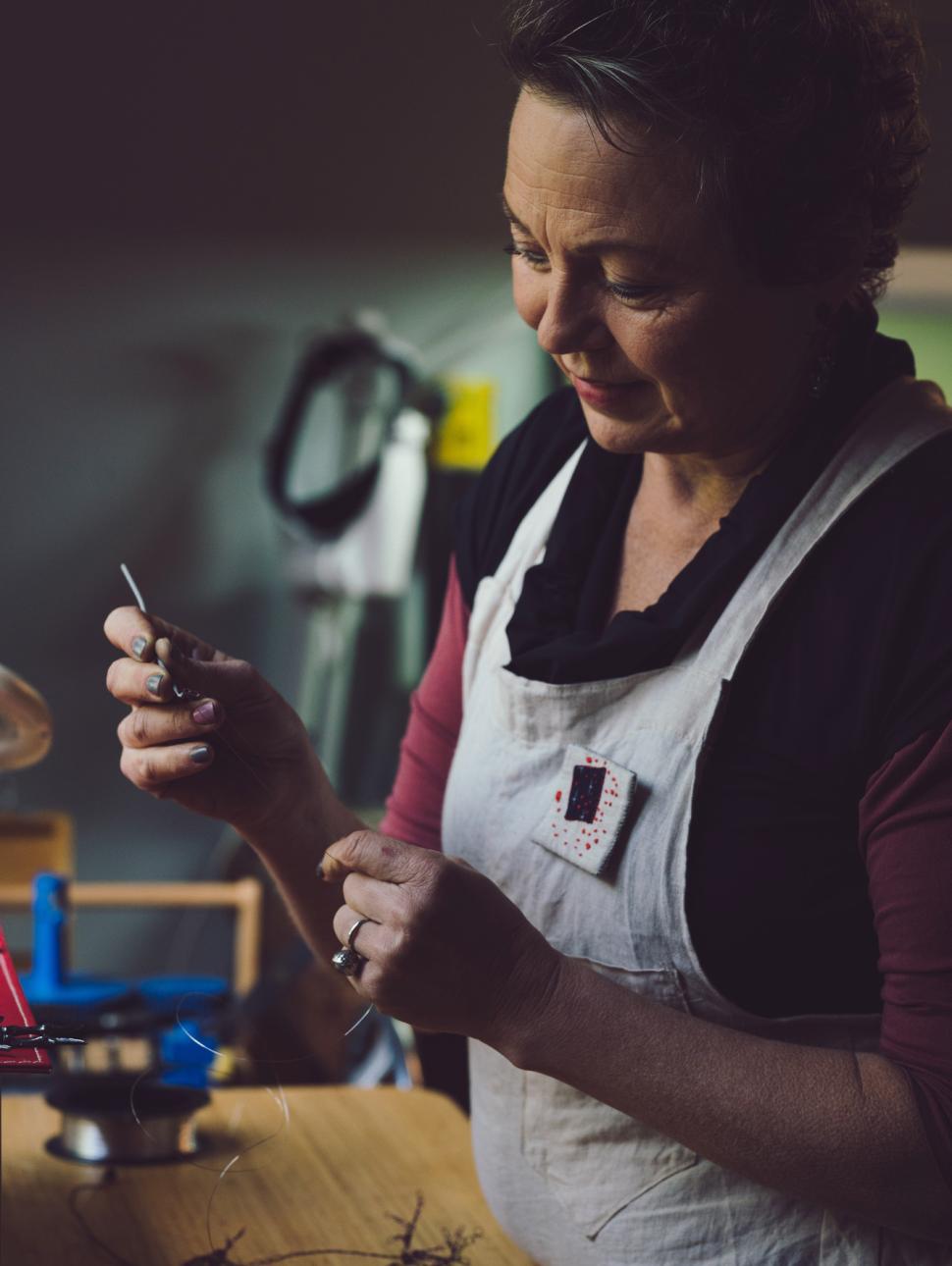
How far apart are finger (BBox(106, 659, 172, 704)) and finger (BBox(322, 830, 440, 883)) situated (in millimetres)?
202

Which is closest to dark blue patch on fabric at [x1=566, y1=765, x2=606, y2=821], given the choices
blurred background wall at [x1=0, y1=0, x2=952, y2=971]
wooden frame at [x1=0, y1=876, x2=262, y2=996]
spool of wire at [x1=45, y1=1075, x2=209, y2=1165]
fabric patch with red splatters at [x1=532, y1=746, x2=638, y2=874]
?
fabric patch with red splatters at [x1=532, y1=746, x2=638, y2=874]

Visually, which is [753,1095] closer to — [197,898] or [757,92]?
[757,92]

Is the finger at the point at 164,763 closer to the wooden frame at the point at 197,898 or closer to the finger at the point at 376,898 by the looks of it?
the finger at the point at 376,898

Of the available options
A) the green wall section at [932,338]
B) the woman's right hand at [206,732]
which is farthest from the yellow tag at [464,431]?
the woman's right hand at [206,732]

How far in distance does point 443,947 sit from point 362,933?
0.06 meters

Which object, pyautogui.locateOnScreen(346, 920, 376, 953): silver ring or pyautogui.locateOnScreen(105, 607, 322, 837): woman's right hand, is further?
pyautogui.locateOnScreen(105, 607, 322, 837): woman's right hand

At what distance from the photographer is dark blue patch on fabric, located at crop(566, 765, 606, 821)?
3.44 ft

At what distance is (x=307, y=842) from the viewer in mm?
1193

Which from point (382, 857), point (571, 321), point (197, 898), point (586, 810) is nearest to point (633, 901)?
point (586, 810)

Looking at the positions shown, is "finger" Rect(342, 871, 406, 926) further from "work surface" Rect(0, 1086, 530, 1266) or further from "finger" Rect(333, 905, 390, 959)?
"work surface" Rect(0, 1086, 530, 1266)

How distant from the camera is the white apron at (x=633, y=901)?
1.00 meters

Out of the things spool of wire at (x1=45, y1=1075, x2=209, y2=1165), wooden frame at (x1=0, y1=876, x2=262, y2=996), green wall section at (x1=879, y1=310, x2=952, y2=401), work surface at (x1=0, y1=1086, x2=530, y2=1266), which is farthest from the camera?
green wall section at (x1=879, y1=310, x2=952, y2=401)

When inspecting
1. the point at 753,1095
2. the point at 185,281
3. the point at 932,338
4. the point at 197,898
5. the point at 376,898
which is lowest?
the point at 197,898

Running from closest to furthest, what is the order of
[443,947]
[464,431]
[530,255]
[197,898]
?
1. [443,947]
2. [530,255]
3. [197,898]
4. [464,431]
